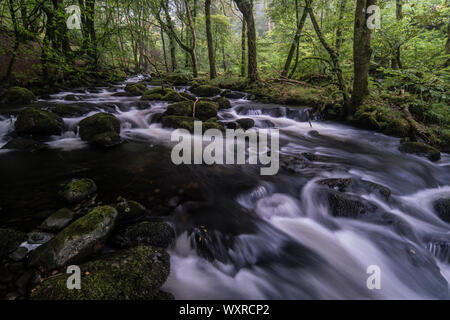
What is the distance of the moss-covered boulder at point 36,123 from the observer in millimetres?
4961

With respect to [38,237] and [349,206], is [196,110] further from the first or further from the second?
[38,237]

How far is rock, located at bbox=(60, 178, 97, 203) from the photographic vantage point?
9.20 feet

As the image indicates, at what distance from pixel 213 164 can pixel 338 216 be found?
99.9 inches

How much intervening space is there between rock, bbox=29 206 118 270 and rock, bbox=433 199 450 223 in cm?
458

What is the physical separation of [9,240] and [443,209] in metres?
5.52

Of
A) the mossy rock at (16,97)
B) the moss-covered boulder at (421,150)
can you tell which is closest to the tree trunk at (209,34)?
the mossy rock at (16,97)

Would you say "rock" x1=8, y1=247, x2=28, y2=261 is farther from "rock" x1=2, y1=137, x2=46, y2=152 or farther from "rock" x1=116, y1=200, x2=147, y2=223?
"rock" x1=2, y1=137, x2=46, y2=152

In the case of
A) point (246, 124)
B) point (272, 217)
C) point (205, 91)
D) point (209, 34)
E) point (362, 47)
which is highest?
point (209, 34)

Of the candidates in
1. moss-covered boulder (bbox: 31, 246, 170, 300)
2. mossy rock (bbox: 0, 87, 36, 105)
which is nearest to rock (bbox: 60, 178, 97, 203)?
moss-covered boulder (bbox: 31, 246, 170, 300)

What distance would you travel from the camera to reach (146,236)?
231 centimetres

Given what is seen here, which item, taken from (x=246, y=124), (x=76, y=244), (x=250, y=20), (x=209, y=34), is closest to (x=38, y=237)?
(x=76, y=244)
